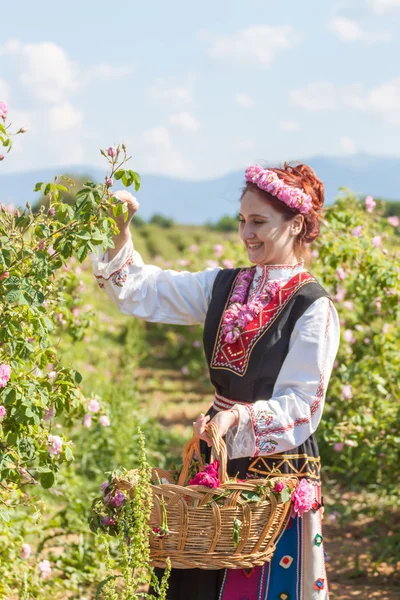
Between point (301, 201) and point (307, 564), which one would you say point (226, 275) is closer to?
point (301, 201)

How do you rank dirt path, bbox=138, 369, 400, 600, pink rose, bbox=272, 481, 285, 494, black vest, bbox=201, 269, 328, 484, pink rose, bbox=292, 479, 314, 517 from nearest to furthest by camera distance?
pink rose, bbox=272, 481, 285, 494, pink rose, bbox=292, 479, 314, 517, black vest, bbox=201, 269, 328, 484, dirt path, bbox=138, 369, 400, 600

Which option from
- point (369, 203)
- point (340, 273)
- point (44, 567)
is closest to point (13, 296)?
point (44, 567)

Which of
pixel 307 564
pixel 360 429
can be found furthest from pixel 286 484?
pixel 360 429

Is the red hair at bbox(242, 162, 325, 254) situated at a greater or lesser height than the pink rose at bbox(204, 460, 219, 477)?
greater

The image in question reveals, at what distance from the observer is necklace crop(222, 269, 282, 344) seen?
2.31 m

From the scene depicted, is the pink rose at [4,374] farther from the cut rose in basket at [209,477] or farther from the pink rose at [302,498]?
the pink rose at [302,498]

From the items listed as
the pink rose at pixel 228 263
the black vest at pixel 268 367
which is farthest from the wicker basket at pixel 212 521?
the pink rose at pixel 228 263

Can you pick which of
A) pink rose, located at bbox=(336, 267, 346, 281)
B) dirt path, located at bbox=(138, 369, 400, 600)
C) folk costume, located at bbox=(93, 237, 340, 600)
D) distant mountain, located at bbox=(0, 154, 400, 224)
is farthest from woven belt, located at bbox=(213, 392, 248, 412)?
distant mountain, located at bbox=(0, 154, 400, 224)

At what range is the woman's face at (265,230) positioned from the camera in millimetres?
2352

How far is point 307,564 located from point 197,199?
86895mm

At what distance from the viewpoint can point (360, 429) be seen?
3.54 m

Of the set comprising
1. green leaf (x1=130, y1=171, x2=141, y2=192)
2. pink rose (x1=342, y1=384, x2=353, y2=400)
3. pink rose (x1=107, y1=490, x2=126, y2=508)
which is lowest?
pink rose (x1=107, y1=490, x2=126, y2=508)

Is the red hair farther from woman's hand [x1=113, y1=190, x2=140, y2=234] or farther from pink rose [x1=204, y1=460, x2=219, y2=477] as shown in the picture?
pink rose [x1=204, y1=460, x2=219, y2=477]

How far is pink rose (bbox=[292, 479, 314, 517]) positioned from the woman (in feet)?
0.32
